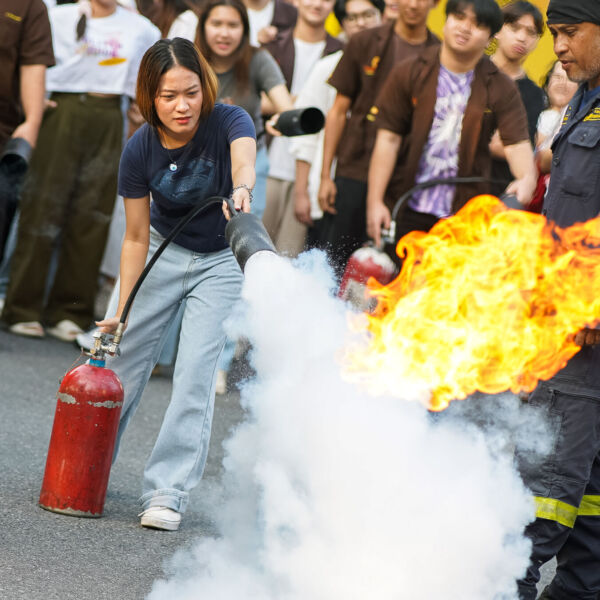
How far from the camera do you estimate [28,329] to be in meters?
7.55

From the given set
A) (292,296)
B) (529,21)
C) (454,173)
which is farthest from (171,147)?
(529,21)

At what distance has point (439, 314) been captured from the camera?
3.82 metres

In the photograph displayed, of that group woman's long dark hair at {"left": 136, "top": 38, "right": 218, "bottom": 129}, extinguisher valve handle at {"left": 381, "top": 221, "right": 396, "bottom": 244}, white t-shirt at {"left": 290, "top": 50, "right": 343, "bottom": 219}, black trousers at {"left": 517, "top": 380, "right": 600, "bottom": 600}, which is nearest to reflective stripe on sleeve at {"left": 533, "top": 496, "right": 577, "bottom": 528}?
black trousers at {"left": 517, "top": 380, "right": 600, "bottom": 600}

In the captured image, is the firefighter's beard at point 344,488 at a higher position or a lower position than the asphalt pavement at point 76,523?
higher

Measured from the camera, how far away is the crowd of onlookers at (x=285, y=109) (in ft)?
19.4

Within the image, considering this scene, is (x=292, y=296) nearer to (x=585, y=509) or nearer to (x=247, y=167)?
(x=247, y=167)

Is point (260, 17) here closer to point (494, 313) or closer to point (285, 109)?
point (285, 109)

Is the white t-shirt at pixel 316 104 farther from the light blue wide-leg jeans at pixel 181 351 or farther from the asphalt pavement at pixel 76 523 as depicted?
the light blue wide-leg jeans at pixel 181 351

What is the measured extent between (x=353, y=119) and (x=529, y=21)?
119 cm

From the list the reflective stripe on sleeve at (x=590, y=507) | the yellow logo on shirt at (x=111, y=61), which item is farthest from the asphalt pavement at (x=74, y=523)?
the yellow logo on shirt at (x=111, y=61)

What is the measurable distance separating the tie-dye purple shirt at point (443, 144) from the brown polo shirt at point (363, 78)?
73cm

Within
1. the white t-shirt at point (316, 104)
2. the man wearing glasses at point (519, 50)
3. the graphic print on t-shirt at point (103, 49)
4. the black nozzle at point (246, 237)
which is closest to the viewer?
the black nozzle at point (246, 237)

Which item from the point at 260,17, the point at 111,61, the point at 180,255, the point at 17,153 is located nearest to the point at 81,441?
the point at 180,255

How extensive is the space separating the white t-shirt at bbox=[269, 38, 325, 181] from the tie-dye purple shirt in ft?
5.11
